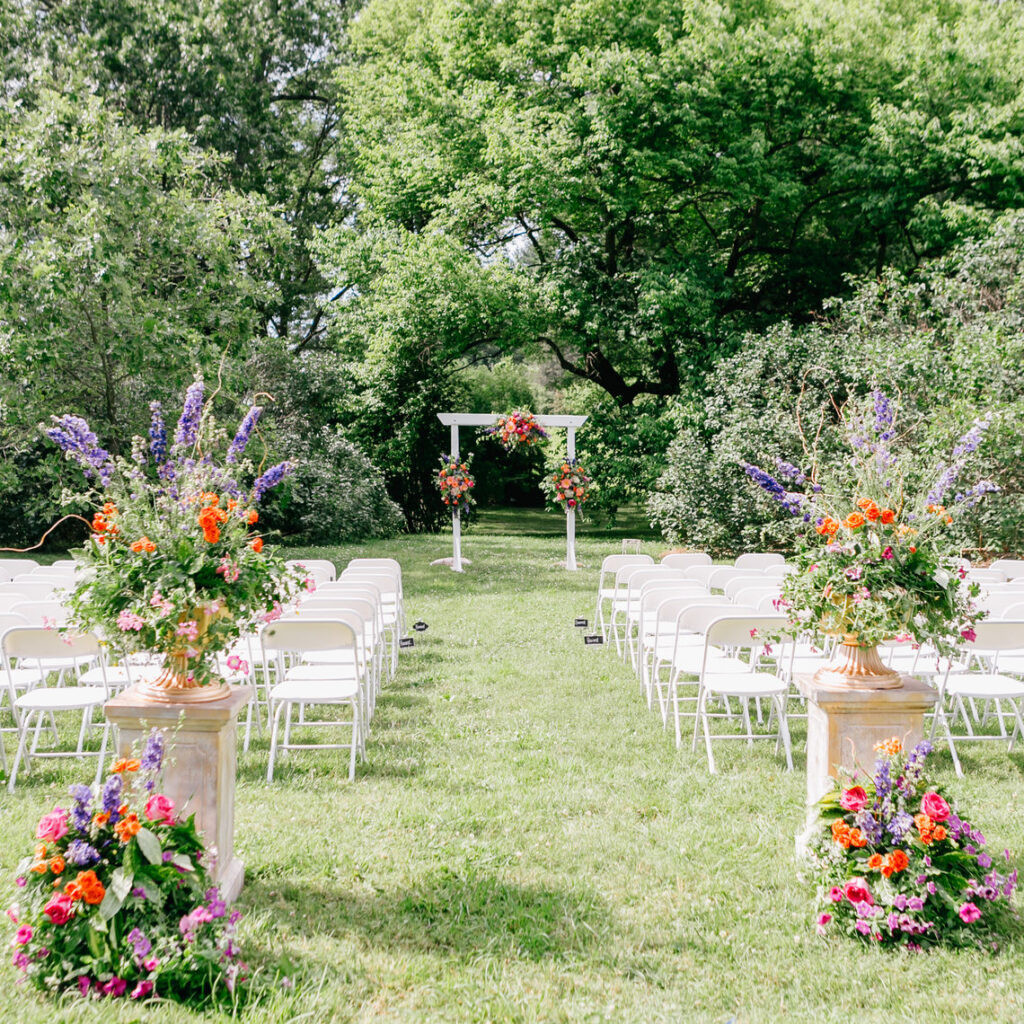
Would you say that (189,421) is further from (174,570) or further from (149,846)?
(149,846)

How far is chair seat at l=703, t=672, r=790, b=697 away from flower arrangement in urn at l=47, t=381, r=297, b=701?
2568 mm

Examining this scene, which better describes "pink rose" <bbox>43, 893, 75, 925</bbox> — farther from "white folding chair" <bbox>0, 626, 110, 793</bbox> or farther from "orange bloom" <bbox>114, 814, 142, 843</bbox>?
"white folding chair" <bbox>0, 626, 110, 793</bbox>

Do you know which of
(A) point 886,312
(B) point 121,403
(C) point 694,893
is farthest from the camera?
(A) point 886,312

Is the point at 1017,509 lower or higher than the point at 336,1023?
higher

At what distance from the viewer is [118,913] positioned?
278cm

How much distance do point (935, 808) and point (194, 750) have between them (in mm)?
2625

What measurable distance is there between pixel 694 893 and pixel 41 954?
88.8 inches

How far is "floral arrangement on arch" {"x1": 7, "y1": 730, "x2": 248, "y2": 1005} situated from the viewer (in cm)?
272

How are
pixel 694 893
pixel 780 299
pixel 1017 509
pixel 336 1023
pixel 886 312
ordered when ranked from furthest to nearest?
pixel 780 299, pixel 886 312, pixel 1017 509, pixel 694 893, pixel 336 1023

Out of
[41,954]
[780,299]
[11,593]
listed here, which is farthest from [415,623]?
[780,299]

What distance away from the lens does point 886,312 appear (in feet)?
50.6

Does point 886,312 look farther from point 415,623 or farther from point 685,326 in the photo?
point 415,623

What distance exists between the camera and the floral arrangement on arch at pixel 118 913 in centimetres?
272

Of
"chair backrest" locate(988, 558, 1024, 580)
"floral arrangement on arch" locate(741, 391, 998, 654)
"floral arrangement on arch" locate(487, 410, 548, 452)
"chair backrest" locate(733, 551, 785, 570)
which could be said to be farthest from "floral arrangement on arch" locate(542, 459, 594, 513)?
"floral arrangement on arch" locate(741, 391, 998, 654)
